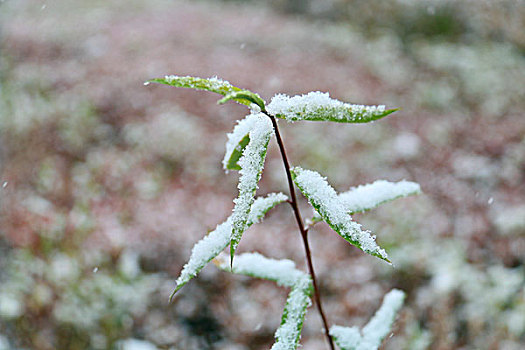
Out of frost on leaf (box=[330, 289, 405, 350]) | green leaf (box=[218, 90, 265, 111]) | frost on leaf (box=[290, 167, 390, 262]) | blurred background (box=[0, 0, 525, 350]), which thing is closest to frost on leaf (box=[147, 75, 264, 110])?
green leaf (box=[218, 90, 265, 111])

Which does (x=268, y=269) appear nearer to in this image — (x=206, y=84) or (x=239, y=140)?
(x=239, y=140)

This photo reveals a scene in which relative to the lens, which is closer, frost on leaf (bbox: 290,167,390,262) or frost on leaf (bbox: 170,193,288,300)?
frost on leaf (bbox: 290,167,390,262)

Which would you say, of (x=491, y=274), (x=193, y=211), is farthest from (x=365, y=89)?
(x=491, y=274)

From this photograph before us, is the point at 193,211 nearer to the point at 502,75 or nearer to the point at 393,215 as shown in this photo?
the point at 393,215

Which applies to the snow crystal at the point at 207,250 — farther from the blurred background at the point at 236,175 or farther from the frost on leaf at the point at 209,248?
the blurred background at the point at 236,175

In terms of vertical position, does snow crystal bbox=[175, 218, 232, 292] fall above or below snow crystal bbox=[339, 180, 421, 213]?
below

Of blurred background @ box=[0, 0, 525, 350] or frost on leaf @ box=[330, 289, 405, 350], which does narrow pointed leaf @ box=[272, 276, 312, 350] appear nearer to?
frost on leaf @ box=[330, 289, 405, 350]
